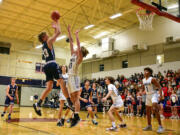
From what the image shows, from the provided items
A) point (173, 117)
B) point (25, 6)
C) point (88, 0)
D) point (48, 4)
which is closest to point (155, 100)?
point (173, 117)

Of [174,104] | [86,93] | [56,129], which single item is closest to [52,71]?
[56,129]

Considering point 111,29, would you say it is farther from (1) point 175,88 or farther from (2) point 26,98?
(2) point 26,98

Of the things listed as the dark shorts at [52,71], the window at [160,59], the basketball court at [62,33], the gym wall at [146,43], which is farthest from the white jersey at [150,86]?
the window at [160,59]

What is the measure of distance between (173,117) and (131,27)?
38.2ft

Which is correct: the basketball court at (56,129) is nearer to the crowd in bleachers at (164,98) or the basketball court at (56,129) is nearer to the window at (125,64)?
A: the crowd in bleachers at (164,98)

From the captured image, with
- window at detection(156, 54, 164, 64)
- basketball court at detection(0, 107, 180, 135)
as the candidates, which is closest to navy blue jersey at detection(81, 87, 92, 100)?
basketball court at detection(0, 107, 180, 135)

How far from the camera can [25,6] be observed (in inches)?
632

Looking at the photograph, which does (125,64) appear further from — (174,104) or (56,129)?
(56,129)

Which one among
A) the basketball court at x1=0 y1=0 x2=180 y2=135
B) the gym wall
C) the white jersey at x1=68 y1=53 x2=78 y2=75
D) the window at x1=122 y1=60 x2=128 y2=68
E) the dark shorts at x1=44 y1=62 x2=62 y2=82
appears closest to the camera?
the dark shorts at x1=44 y1=62 x2=62 y2=82

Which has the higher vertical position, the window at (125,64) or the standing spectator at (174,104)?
the window at (125,64)

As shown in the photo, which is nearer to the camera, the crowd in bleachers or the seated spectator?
the seated spectator

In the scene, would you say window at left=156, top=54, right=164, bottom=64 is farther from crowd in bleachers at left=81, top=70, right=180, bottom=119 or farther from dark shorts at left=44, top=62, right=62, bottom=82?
dark shorts at left=44, top=62, right=62, bottom=82

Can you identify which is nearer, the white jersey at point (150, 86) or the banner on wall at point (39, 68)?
the white jersey at point (150, 86)

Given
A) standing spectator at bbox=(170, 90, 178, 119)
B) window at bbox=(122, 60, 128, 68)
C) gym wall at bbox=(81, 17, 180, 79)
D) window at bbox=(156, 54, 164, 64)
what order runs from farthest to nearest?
window at bbox=(122, 60, 128, 68), window at bbox=(156, 54, 164, 64), gym wall at bbox=(81, 17, 180, 79), standing spectator at bbox=(170, 90, 178, 119)
